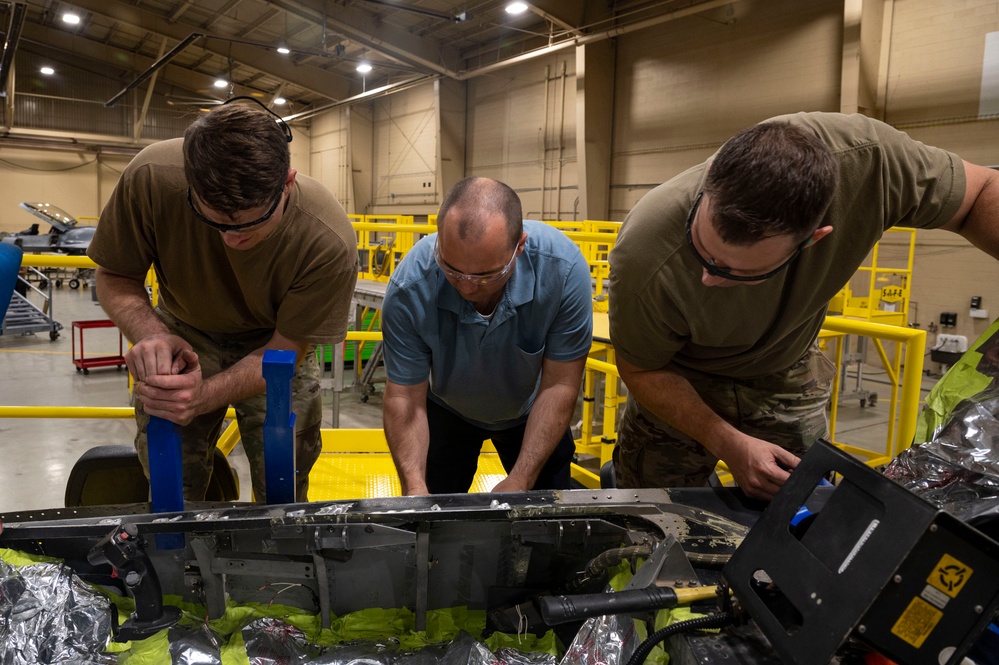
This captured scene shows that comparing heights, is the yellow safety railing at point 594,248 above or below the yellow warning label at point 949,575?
above

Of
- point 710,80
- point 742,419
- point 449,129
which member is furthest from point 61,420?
point 449,129

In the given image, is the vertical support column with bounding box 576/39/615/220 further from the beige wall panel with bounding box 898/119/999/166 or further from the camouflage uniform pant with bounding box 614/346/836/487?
the camouflage uniform pant with bounding box 614/346/836/487

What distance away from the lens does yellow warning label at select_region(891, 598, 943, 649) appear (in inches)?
28.2

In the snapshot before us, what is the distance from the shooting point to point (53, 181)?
1675 centimetres

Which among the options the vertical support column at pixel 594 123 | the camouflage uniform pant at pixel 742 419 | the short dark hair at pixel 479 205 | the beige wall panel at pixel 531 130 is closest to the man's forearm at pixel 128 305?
the short dark hair at pixel 479 205

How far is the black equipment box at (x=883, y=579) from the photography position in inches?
27.6

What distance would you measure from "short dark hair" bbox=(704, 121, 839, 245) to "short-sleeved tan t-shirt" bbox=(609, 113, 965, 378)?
25 cm

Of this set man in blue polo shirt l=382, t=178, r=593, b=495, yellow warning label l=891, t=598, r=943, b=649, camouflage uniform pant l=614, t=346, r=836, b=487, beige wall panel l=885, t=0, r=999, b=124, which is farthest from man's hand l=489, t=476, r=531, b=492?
beige wall panel l=885, t=0, r=999, b=124

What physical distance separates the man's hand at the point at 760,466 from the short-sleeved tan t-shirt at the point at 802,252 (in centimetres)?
30

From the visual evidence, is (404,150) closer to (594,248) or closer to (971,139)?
(594,248)

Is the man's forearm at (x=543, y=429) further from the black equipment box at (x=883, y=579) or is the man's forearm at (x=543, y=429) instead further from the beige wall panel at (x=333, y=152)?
the beige wall panel at (x=333, y=152)

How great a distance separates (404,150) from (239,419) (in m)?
14.1

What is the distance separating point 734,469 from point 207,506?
115 centimetres

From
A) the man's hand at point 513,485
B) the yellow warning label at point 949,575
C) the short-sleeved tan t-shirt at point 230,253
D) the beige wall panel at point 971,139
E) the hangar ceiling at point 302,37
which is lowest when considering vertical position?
the man's hand at point 513,485
